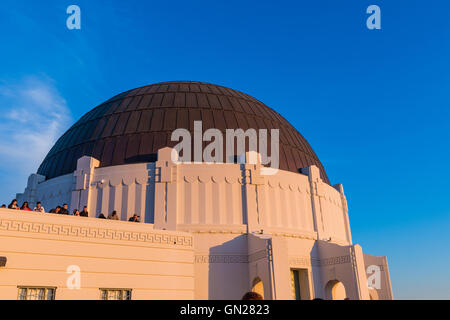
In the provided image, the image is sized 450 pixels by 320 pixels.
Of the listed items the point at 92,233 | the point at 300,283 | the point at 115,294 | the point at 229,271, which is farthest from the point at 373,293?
the point at 92,233

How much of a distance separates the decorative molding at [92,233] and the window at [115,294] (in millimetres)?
2164

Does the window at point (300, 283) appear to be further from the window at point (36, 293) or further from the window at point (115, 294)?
the window at point (36, 293)

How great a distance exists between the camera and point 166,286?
1767 centimetres

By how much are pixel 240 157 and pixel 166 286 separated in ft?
34.3

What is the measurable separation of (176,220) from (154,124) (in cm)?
778

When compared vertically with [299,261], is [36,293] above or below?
below

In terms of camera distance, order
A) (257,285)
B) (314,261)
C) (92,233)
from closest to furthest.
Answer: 1. (92,233)
2. (257,285)
3. (314,261)

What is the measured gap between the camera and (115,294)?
1664 centimetres

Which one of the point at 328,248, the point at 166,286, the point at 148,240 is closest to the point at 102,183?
the point at 148,240

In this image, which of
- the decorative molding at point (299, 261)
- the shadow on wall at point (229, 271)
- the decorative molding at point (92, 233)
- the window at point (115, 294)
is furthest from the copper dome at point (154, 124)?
the window at point (115, 294)

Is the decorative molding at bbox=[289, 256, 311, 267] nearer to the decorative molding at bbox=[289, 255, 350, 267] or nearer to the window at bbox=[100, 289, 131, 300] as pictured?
the decorative molding at bbox=[289, 255, 350, 267]

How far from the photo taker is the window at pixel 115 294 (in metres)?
16.4

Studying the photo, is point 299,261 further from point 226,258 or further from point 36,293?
point 36,293
